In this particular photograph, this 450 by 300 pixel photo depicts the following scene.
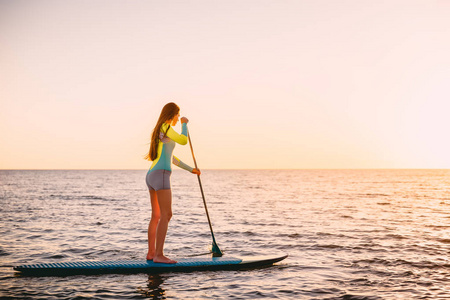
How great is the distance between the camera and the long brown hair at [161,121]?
25.2ft

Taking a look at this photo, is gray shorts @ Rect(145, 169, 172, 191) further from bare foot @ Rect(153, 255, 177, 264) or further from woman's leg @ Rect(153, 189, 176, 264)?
bare foot @ Rect(153, 255, 177, 264)

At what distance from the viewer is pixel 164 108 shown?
7723 mm

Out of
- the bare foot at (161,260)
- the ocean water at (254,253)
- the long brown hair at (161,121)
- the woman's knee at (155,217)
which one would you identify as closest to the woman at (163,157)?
the long brown hair at (161,121)

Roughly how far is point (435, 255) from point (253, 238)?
5608 millimetres

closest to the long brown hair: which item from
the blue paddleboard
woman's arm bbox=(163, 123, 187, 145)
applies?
woman's arm bbox=(163, 123, 187, 145)

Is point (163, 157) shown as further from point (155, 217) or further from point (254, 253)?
point (254, 253)

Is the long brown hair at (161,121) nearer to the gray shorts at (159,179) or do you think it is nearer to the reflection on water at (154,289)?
the gray shorts at (159,179)

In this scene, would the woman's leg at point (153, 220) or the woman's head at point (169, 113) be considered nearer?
the woman's head at point (169, 113)

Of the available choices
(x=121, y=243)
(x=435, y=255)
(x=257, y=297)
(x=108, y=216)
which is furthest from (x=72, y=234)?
(x=435, y=255)

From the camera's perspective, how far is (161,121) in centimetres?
765

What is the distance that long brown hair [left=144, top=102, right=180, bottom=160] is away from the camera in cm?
767

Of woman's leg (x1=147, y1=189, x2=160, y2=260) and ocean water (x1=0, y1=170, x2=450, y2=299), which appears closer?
ocean water (x1=0, y1=170, x2=450, y2=299)

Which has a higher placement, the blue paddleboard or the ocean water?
the blue paddleboard

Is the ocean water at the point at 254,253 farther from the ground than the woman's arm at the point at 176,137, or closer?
closer
